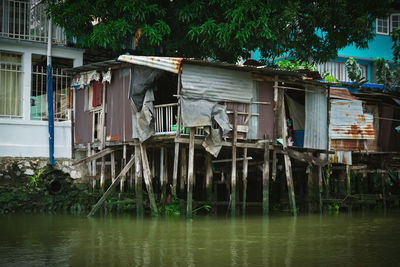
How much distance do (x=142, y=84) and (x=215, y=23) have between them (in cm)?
348

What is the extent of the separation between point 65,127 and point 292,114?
711 centimetres

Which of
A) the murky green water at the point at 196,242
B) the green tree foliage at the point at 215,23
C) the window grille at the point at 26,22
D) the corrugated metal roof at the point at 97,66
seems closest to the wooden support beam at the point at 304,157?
the murky green water at the point at 196,242

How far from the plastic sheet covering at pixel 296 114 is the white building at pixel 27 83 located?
695 centimetres

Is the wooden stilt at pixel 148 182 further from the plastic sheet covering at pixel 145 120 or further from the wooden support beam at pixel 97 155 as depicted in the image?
the wooden support beam at pixel 97 155

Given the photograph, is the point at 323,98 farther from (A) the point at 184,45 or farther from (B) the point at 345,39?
(A) the point at 184,45

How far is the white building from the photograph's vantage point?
17.1 meters

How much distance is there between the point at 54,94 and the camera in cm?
1848

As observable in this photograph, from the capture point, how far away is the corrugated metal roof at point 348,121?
18.9 metres

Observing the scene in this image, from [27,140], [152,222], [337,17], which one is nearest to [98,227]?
[152,222]

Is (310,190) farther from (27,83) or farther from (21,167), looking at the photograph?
(27,83)

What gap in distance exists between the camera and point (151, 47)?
17938 millimetres

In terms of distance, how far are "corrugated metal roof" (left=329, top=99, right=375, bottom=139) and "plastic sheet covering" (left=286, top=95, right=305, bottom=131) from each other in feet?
6.20

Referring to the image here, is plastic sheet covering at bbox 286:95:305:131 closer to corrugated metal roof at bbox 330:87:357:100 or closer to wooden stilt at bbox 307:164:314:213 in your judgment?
wooden stilt at bbox 307:164:314:213

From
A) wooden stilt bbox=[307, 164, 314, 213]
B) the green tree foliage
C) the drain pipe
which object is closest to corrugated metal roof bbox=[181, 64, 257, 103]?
the green tree foliage
